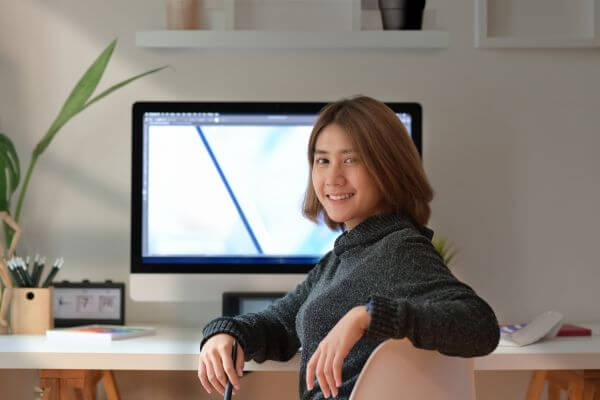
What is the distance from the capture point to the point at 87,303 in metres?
2.52

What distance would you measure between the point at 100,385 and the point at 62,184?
0.59 m

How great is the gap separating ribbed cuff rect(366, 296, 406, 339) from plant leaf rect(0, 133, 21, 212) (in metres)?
1.55

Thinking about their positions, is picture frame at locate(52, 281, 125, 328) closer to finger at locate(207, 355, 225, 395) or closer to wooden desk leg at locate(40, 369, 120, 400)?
wooden desk leg at locate(40, 369, 120, 400)

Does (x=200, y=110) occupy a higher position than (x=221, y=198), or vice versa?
(x=200, y=110)

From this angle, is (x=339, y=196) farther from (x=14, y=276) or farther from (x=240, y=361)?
(x=14, y=276)

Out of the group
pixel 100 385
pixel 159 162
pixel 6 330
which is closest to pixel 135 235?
pixel 159 162

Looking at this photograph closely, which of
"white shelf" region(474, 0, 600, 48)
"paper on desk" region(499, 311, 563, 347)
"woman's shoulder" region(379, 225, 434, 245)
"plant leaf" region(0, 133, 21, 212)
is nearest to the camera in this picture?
"woman's shoulder" region(379, 225, 434, 245)

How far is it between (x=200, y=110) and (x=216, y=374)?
95 centimetres

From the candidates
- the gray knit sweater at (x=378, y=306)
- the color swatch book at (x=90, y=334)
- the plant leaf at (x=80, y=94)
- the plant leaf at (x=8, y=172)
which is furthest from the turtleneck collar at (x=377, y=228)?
the plant leaf at (x=8, y=172)

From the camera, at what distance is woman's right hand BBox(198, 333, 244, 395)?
1578mm

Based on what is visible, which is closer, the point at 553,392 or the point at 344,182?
the point at 344,182

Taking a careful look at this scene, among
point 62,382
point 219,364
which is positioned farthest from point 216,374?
point 62,382

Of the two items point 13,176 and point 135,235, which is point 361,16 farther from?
point 13,176

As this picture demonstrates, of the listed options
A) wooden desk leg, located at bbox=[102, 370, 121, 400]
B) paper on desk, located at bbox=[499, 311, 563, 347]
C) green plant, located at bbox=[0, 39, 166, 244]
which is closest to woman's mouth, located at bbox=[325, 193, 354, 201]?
paper on desk, located at bbox=[499, 311, 563, 347]
